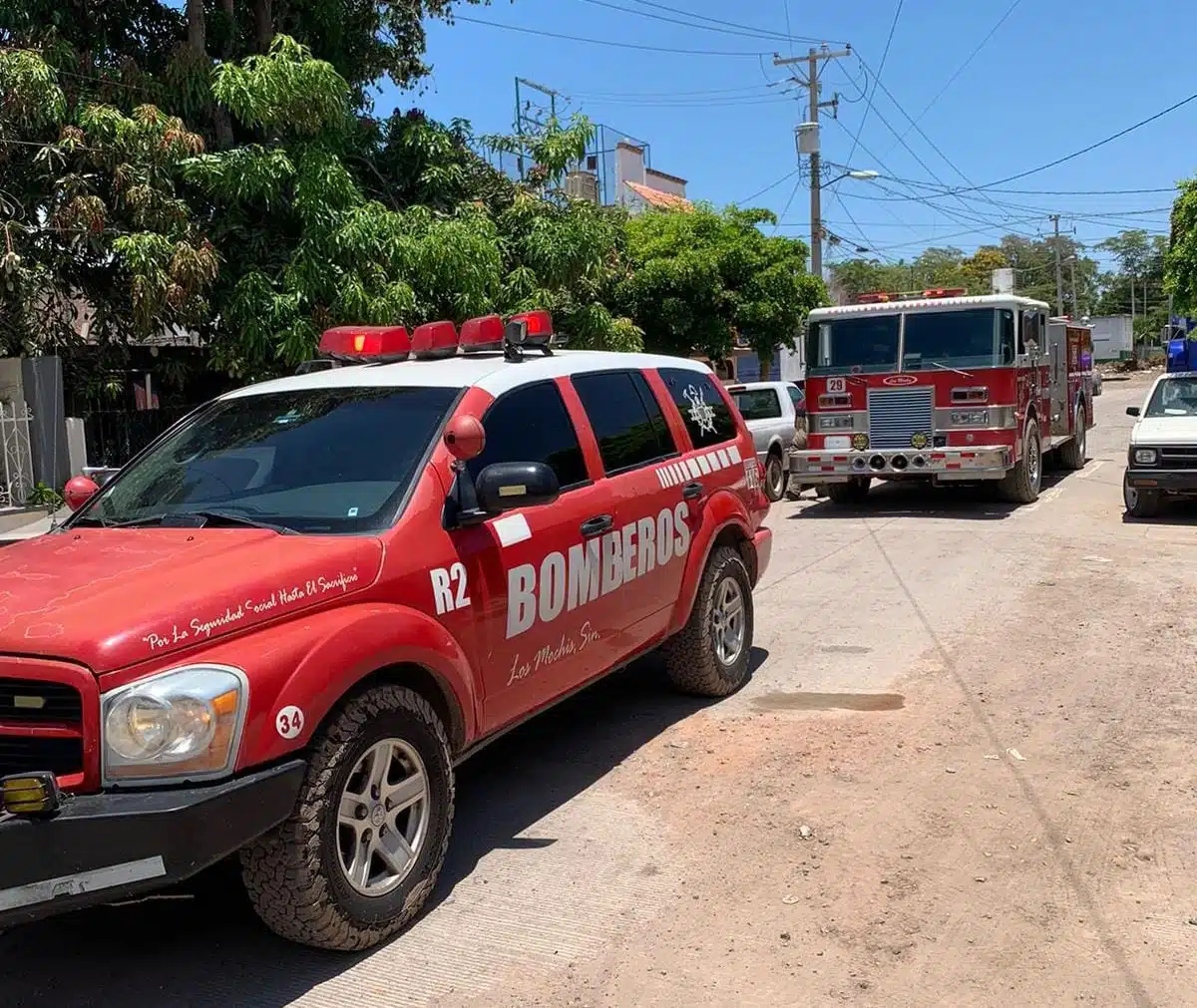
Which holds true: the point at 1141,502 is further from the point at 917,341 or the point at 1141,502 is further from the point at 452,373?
the point at 452,373

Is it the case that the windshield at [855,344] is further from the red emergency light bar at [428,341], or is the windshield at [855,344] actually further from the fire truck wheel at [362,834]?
the fire truck wheel at [362,834]

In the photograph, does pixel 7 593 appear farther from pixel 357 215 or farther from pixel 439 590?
pixel 357 215

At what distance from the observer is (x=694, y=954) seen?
11.7 ft

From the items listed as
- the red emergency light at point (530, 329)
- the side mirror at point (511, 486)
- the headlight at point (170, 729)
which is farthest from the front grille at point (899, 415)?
the headlight at point (170, 729)

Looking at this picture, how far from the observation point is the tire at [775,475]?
1706 cm

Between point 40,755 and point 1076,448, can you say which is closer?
point 40,755

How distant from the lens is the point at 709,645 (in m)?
6.15

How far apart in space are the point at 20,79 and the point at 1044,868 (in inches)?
448

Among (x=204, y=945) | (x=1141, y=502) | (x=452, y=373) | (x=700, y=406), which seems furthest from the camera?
(x=1141, y=502)


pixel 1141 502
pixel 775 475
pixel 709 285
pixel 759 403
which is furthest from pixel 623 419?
pixel 709 285

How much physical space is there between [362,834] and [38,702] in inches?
41.8

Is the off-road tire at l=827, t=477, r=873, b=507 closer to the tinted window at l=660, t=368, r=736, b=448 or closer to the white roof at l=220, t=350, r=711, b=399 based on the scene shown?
the tinted window at l=660, t=368, r=736, b=448

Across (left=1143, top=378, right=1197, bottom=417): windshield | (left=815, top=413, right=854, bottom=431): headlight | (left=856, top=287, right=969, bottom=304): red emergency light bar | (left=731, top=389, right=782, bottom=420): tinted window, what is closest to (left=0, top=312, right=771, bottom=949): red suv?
(left=815, top=413, right=854, bottom=431): headlight

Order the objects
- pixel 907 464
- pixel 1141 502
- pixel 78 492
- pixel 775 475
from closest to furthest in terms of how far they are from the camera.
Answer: pixel 78 492, pixel 1141 502, pixel 907 464, pixel 775 475
